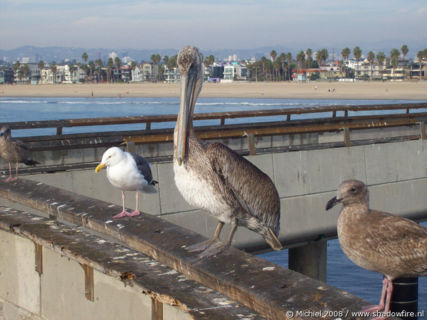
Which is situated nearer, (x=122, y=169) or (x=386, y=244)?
(x=386, y=244)

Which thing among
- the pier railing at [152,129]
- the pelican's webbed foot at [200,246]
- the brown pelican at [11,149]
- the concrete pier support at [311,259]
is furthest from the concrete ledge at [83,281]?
the concrete pier support at [311,259]

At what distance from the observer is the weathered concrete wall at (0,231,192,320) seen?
12.9 ft

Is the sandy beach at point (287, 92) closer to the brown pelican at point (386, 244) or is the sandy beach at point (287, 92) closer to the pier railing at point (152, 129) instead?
the pier railing at point (152, 129)

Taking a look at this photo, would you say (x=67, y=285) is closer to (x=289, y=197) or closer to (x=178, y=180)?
(x=178, y=180)

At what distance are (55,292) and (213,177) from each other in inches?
55.3

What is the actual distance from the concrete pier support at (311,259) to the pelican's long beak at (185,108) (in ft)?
23.5

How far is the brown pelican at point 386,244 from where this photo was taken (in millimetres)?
3795

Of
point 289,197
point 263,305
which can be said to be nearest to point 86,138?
point 289,197

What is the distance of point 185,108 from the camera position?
4.65 metres

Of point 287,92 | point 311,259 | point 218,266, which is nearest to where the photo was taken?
point 218,266

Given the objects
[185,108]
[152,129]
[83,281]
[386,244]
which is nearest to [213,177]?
[185,108]

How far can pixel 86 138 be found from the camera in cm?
989

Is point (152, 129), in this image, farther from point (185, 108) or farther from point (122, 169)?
point (185, 108)

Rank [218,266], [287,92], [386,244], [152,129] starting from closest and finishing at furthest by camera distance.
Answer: [218,266] → [386,244] → [152,129] → [287,92]
